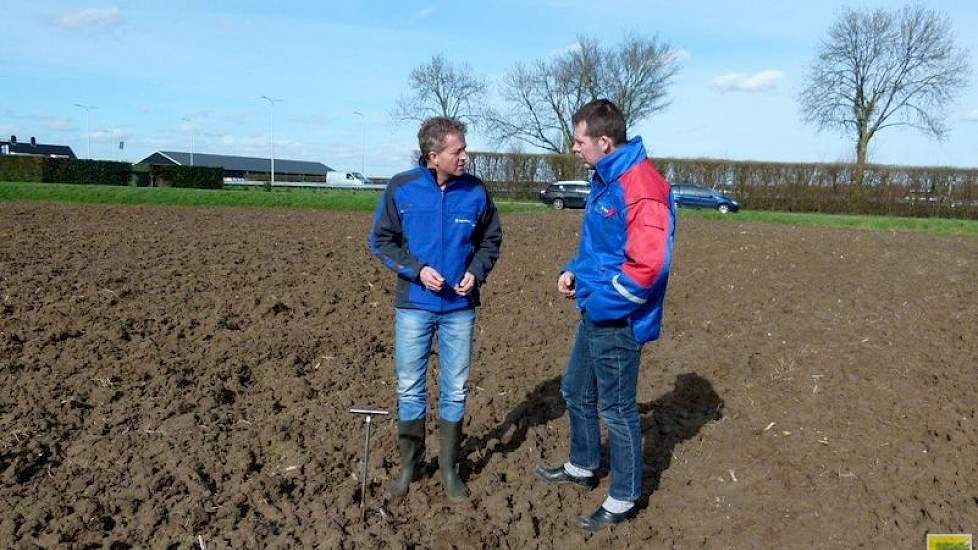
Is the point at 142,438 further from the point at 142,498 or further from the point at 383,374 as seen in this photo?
the point at 383,374

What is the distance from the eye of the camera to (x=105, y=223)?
38.3 feet

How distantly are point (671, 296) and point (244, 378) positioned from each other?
4.87 m

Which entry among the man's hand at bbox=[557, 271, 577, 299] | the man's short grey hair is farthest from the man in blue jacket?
the man's hand at bbox=[557, 271, 577, 299]

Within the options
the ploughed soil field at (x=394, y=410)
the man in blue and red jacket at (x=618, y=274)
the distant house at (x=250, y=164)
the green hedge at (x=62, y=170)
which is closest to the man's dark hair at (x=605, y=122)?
the man in blue and red jacket at (x=618, y=274)

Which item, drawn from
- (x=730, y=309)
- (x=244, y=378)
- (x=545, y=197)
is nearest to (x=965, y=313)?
(x=730, y=309)

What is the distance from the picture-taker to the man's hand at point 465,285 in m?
3.80

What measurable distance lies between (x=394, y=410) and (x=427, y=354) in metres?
1.30

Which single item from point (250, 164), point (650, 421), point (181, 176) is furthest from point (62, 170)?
point (250, 164)

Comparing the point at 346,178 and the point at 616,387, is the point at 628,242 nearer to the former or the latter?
the point at 616,387

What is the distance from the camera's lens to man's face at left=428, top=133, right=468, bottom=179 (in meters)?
3.74

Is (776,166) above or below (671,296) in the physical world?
above

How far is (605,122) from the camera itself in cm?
349

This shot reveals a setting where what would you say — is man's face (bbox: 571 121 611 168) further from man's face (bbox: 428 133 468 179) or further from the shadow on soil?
the shadow on soil

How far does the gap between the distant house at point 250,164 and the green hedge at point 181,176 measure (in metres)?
32.9
